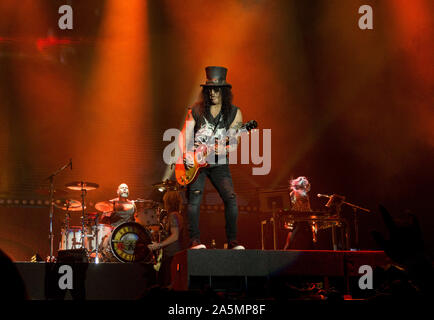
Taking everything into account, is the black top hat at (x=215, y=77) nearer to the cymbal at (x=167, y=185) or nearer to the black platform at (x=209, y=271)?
the black platform at (x=209, y=271)

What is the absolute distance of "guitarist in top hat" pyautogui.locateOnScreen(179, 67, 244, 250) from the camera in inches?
220

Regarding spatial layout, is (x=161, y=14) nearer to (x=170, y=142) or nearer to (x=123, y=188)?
(x=170, y=142)

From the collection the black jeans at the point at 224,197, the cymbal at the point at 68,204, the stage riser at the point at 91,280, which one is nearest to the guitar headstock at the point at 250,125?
the black jeans at the point at 224,197

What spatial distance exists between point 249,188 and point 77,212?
13.7 ft

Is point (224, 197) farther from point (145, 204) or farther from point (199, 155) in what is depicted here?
point (145, 204)

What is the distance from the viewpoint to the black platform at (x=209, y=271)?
4.87m

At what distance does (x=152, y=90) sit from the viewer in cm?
1230

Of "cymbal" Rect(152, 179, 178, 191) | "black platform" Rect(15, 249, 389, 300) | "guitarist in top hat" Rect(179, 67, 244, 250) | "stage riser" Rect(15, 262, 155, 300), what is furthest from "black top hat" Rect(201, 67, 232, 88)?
"cymbal" Rect(152, 179, 178, 191)

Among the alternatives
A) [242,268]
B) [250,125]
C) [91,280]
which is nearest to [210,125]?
[250,125]

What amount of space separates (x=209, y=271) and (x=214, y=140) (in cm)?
155

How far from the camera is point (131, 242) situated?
29.0ft

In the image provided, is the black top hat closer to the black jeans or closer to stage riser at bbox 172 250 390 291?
the black jeans

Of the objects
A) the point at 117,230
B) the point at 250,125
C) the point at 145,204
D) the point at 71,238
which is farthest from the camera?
the point at 145,204

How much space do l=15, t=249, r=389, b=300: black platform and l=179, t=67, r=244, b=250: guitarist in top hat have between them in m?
0.53
